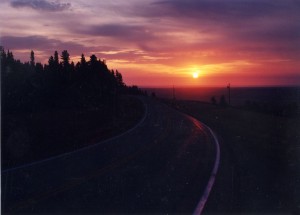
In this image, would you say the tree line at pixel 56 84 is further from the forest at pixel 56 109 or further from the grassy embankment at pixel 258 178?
the grassy embankment at pixel 258 178

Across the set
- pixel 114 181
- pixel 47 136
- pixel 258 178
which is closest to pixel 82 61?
pixel 47 136

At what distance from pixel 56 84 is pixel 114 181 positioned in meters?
45.2

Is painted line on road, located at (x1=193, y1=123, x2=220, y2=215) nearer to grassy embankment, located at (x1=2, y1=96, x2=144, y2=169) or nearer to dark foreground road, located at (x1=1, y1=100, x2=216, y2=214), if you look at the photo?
dark foreground road, located at (x1=1, y1=100, x2=216, y2=214)

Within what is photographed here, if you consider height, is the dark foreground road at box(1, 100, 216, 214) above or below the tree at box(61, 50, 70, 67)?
below

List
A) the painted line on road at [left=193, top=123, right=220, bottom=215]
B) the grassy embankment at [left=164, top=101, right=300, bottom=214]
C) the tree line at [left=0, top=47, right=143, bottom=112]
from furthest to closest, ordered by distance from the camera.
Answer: the tree line at [left=0, top=47, right=143, bottom=112]
the grassy embankment at [left=164, top=101, right=300, bottom=214]
the painted line on road at [left=193, top=123, right=220, bottom=215]

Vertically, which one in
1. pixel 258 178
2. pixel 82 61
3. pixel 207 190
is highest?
pixel 82 61

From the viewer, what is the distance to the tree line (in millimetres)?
49188

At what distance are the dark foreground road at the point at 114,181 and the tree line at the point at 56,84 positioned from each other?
2822 centimetres

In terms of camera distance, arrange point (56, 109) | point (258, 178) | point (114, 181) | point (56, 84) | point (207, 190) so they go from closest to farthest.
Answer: point (207, 190)
point (114, 181)
point (258, 178)
point (56, 109)
point (56, 84)

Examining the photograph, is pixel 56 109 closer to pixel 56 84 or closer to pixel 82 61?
pixel 56 84

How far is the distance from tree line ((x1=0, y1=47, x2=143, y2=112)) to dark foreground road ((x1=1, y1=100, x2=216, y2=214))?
28215 millimetres

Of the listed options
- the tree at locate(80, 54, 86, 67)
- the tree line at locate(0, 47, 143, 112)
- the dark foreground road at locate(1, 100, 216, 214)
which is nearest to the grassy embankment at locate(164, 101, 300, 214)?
the dark foreground road at locate(1, 100, 216, 214)

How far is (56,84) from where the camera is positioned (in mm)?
56906

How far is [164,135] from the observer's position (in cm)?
2742
